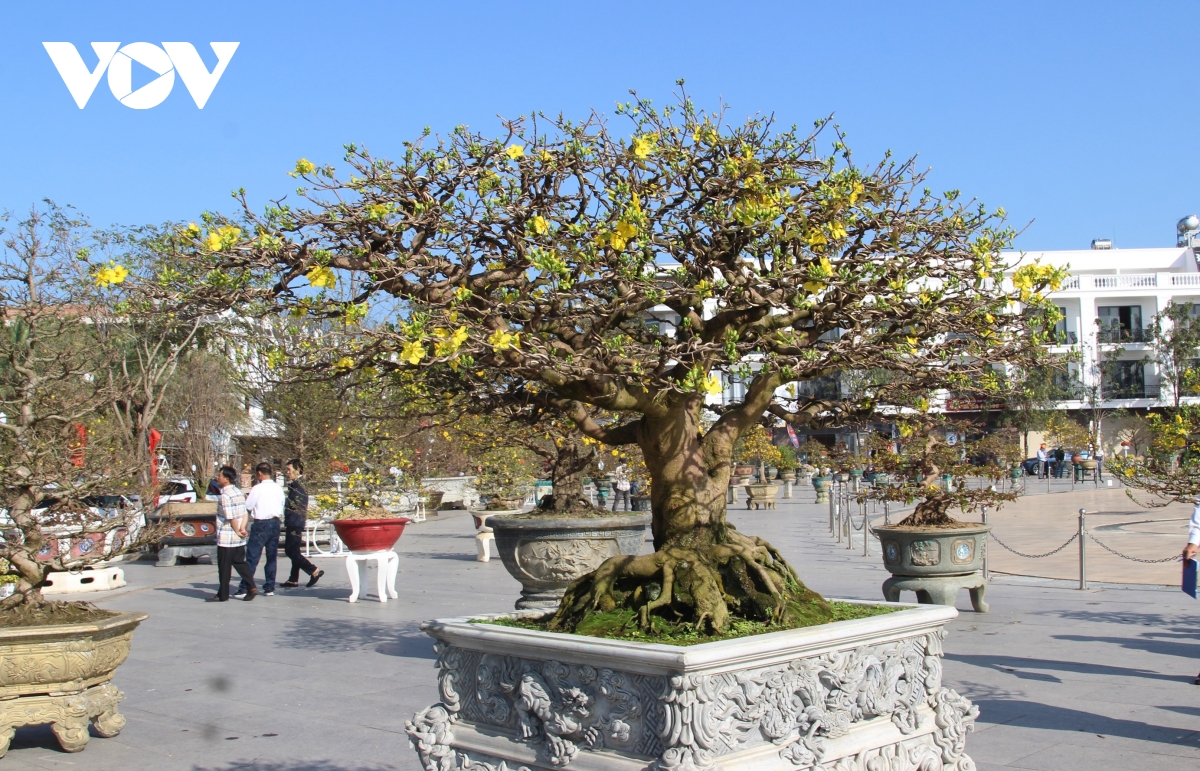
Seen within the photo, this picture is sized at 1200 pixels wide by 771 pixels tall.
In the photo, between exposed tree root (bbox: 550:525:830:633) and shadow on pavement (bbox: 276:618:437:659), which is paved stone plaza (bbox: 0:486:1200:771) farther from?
exposed tree root (bbox: 550:525:830:633)

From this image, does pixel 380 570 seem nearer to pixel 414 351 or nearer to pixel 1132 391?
pixel 414 351

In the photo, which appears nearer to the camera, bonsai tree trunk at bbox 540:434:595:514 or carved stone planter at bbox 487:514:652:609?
carved stone planter at bbox 487:514:652:609

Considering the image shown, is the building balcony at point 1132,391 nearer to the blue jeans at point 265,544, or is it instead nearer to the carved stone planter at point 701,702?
the blue jeans at point 265,544

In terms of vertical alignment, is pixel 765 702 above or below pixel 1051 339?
below

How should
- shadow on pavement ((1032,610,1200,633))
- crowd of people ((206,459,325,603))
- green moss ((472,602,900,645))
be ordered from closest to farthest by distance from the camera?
1. green moss ((472,602,900,645))
2. shadow on pavement ((1032,610,1200,633))
3. crowd of people ((206,459,325,603))

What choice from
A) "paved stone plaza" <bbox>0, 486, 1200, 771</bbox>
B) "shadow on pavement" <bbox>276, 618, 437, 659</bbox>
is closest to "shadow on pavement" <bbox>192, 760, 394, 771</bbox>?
"paved stone plaza" <bbox>0, 486, 1200, 771</bbox>

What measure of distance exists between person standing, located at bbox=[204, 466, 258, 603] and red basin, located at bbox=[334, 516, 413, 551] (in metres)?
1.21

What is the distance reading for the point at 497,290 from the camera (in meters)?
4.89

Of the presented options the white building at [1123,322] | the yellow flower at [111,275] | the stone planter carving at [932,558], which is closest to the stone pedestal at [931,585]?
the stone planter carving at [932,558]

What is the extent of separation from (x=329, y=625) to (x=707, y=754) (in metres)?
8.23

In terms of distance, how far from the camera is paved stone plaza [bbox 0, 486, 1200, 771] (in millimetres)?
6129

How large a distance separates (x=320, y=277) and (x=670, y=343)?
61.9 inches

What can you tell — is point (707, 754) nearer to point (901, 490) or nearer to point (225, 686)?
point (225, 686)

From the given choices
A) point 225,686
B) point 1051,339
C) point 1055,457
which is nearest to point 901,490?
point 1051,339
